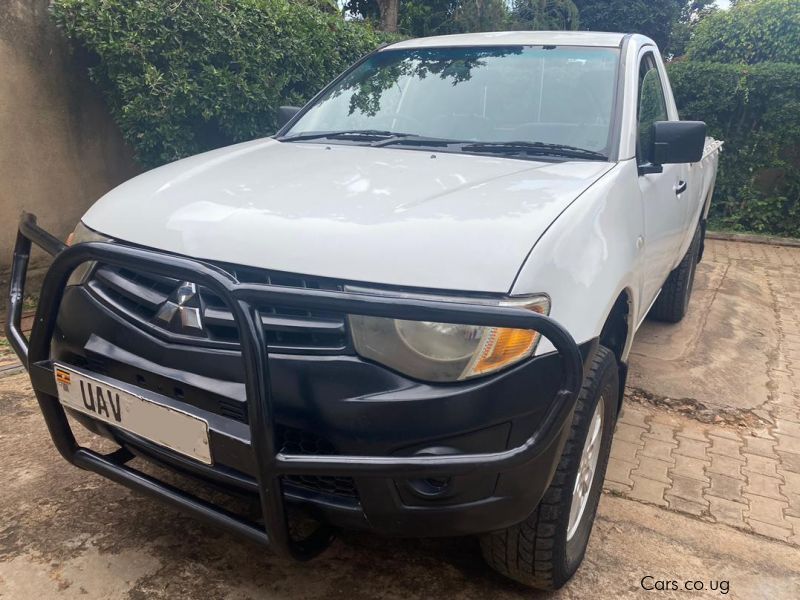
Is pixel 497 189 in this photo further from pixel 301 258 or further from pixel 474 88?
pixel 474 88

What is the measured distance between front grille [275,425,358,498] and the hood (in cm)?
40

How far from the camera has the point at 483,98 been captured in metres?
2.90

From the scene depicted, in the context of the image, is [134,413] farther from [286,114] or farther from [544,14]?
[544,14]

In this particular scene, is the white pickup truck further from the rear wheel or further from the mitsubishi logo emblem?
the rear wheel

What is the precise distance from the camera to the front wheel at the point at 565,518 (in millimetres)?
1842

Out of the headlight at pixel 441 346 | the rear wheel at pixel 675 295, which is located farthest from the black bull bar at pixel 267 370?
the rear wheel at pixel 675 295

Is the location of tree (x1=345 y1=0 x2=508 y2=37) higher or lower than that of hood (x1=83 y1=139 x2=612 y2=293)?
higher

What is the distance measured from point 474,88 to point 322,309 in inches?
71.3

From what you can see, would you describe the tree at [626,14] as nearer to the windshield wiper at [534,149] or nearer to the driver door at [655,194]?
the driver door at [655,194]

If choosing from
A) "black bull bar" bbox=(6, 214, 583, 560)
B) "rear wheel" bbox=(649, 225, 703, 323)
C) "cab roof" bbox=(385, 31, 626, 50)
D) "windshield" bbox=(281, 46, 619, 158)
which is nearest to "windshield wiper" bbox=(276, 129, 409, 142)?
"windshield" bbox=(281, 46, 619, 158)

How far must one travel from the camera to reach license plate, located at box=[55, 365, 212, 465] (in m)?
1.69

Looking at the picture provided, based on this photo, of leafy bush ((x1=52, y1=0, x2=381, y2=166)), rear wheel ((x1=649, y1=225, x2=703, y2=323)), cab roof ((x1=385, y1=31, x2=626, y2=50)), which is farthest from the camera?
rear wheel ((x1=649, y1=225, x2=703, y2=323))

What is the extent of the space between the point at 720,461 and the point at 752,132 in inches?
247

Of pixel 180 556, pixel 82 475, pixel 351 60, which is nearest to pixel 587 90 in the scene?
pixel 180 556
